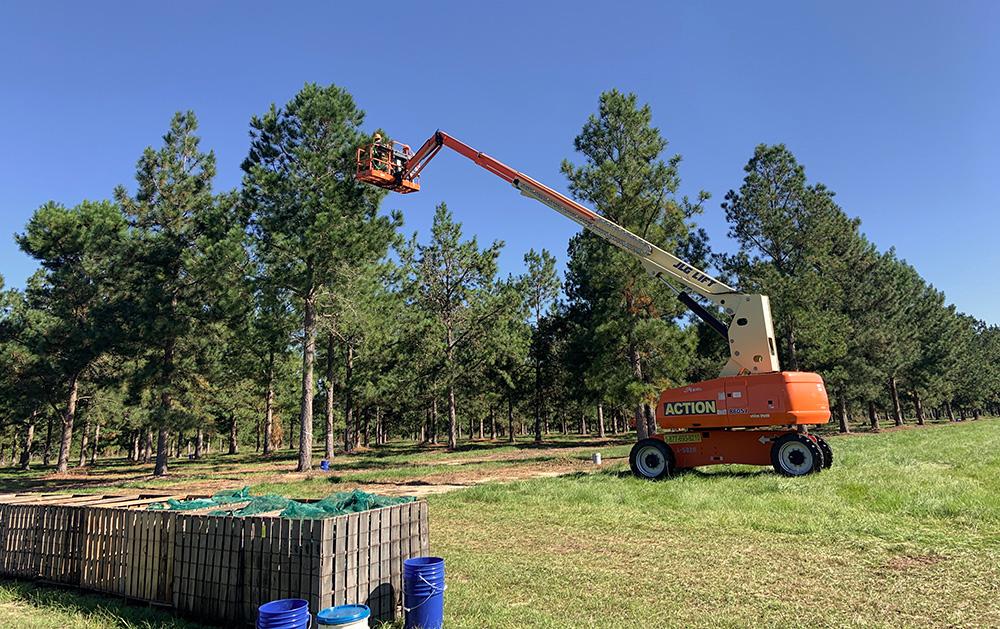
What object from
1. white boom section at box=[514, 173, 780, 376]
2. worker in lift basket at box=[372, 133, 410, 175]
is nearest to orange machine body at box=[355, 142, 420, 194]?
worker in lift basket at box=[372, 133, 410, 175]

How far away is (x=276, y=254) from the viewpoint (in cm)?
2511

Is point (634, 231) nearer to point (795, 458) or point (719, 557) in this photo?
point (795, 458)

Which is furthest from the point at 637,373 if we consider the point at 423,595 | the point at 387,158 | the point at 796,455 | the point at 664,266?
the point at 423,595

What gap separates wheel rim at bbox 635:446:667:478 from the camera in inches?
650

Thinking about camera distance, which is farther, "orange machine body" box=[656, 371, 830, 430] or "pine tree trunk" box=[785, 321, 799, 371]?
"pine tree trunk" box=[785, 321, 799, 371]

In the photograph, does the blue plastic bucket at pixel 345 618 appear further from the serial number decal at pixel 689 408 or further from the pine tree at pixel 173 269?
the pine tree at pixel 173 269

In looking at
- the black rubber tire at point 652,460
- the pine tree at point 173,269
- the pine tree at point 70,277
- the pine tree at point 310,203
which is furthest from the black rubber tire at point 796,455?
the pine tree at point 70,277

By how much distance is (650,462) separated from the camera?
1686cm

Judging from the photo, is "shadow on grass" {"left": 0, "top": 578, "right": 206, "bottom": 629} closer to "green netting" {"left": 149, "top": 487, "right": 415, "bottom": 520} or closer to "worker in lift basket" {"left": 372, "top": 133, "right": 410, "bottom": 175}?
"green netting" {"left": 149, "top": 487, "right": 415, "bottom": 520}

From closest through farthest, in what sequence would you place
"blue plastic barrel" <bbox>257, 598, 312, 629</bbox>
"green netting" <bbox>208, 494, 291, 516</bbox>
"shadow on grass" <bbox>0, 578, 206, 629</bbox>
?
"blue plastic barrel" <bbox>257, 598, 312, 629</bbox> → "shadow on grass" <bbox>0, 578, 206, 629</bbox> → "green netting" <bbox>208, 494, 291, 516</bbox>

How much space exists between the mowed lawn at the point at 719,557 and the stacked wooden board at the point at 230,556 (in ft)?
1.20

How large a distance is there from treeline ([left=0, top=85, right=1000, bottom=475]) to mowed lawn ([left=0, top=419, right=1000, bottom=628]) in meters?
13.3

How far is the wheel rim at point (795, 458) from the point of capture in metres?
14.5

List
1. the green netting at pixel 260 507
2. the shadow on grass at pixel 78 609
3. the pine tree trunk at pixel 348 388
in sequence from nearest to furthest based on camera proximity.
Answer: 1. the shadow on grass at pixel 78 609
2. the green netting at pixel 260 507
3. the pine tree trunk at pixel 348 388
